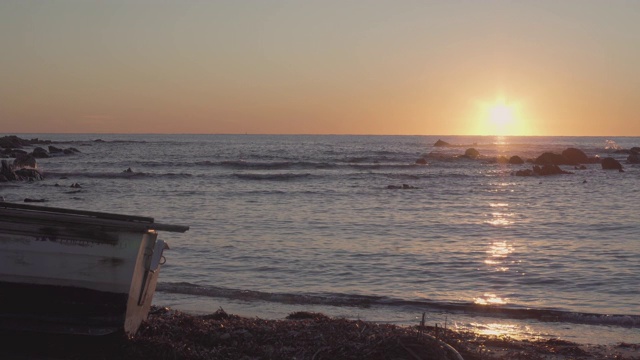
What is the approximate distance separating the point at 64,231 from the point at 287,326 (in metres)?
2.88

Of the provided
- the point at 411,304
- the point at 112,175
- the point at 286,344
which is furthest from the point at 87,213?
the point at 112,175

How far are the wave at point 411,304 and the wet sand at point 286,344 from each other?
136cm

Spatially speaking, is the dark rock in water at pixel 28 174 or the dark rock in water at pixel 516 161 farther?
the dark rock in water at pixel 516 161

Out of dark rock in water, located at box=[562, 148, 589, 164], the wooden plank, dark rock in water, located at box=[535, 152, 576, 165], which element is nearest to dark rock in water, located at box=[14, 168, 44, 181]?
the wooden plank

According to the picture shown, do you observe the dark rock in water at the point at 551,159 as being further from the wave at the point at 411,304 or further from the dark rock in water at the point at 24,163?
the wave at the point at 411,304

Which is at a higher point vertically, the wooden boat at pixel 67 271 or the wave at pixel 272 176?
the wooden boat at pixel 67 271

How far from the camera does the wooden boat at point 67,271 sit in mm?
6645

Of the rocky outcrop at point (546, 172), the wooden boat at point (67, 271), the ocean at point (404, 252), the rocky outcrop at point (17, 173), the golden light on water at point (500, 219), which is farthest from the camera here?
the rocky outcrop at point (546, 172)

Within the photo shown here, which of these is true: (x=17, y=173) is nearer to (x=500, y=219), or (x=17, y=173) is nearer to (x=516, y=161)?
(x=500, y=219)

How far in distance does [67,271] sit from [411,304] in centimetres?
560

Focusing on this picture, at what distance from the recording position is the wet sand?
6375 mm

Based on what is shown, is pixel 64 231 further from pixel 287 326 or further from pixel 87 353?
pixel 287 326

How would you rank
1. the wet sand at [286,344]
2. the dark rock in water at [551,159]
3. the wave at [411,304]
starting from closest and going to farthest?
the wet sand at [286,344] < the wave at [411,304] < the dark rock in water at [551,159]

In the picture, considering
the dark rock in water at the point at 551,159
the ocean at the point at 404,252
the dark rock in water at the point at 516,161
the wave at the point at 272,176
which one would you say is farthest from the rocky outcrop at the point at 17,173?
the dark rock in water at the point at 516,161
